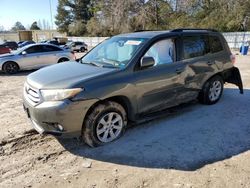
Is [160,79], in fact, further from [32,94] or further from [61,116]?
[32,94]

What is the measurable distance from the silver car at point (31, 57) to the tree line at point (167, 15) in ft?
74.4

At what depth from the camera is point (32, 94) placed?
388 cm

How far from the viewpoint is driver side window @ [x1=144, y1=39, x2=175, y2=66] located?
451 cm

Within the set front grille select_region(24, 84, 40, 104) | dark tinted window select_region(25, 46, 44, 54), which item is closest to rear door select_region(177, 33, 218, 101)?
front grille select_region(24, 84, 40, 104)

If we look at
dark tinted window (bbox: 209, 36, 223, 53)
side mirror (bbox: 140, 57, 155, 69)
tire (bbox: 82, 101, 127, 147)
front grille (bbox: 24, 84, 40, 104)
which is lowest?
tire (bbox: 82, 101, 127, 147)

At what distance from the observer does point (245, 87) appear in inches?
305

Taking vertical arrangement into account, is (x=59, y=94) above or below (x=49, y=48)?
below

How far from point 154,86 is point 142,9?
110 feet

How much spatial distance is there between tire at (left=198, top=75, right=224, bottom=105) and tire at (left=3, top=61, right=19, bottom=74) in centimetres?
896

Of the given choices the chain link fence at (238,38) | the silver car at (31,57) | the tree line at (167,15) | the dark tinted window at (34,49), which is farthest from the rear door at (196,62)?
the tree line at (167,15)

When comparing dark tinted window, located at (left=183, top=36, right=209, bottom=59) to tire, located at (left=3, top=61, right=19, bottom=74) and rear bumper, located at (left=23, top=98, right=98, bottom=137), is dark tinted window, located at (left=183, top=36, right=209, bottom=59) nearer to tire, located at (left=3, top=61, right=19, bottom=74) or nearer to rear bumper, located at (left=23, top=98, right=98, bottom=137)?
rear bumper, located at (left=23, top=98, right=98, bottom=137)

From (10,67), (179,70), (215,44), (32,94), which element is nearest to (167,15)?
(10,67)

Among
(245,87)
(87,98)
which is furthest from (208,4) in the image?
(87,98)

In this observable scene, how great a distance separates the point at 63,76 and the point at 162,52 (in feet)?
6.16
